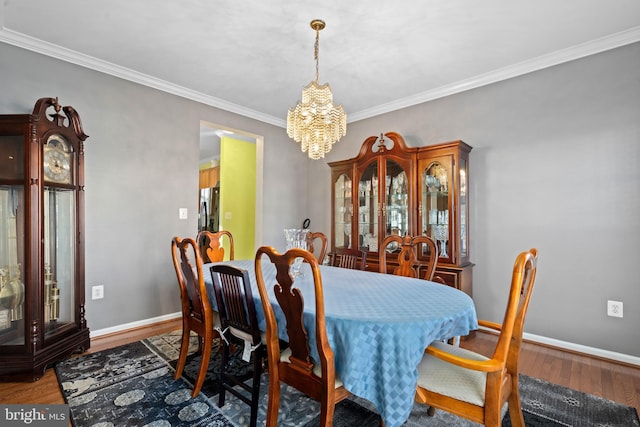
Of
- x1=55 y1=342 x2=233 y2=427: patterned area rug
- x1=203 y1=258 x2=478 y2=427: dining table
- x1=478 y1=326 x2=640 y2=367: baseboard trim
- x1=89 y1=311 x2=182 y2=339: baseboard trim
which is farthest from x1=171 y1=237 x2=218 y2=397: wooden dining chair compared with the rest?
x1=478 y1=326 x2=640 y2=367: baseboard trim

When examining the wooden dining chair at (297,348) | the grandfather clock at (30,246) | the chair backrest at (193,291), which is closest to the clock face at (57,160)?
the grandfather clock at (30,246)

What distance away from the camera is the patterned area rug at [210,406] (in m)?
1.72

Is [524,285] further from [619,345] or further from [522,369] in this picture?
[619,345]

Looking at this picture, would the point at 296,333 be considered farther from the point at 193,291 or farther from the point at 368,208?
the point at 368,208

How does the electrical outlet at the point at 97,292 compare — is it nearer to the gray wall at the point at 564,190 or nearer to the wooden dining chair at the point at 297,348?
the wooden dining chair at the point at 297,348

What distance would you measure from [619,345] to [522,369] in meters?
0.82

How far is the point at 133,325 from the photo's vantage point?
10.3ft

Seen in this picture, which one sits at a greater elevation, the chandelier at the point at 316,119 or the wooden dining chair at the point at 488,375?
the chandelier at the point at 316,119

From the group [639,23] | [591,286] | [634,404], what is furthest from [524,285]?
[639,23]

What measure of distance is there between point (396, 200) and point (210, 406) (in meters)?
2.51

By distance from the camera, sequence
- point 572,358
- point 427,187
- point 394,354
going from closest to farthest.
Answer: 1. point 394,354
2. point 572,358
3. point 427,187

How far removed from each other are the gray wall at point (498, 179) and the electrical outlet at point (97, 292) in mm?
→ 52

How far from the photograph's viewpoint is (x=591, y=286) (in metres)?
2.60

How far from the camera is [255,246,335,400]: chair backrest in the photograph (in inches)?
50.4
